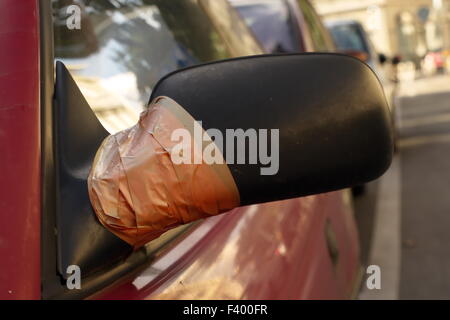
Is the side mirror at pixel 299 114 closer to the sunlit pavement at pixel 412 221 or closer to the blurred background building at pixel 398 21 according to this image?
the sunlit pavement at pixel 412 221

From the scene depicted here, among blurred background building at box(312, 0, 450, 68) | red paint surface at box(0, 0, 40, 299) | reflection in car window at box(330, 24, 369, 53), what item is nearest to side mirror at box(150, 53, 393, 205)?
red paint surface at box(0, 0, 40, 299)

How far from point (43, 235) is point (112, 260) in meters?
0.17

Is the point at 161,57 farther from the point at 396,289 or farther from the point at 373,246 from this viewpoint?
the point at 373,246

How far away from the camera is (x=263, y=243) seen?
5.85 feet

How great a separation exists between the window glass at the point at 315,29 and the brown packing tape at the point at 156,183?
2.96 m

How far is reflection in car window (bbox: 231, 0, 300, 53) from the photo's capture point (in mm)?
3912

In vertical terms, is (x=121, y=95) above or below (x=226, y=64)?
below

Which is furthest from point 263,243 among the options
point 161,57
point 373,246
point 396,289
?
point 373,246

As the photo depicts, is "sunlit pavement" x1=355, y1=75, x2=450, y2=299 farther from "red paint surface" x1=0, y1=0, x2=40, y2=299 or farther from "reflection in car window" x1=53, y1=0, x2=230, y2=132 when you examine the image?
"red paint surface" x1=0, y1=0, x2=40, y2=299

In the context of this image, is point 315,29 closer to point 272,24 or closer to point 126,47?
point 272,24

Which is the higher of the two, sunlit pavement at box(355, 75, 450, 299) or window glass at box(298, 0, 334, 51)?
window glass at box(298, 0, 334, 51)

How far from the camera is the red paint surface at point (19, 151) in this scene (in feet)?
3.52

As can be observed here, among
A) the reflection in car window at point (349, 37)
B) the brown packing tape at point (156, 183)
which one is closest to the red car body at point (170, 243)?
the brown packing tape at point (156, 183)
